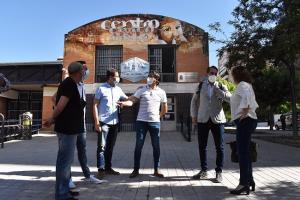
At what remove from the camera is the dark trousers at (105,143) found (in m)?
6.81

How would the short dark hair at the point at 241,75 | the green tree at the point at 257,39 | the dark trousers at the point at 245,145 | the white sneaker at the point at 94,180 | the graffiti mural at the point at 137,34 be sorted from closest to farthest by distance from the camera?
the dark trousers at the point at 245,145
the short dark hair at the point at 241,75
the white sneaker at the point at 94,180
the green tree at the point at 257,39
the graffiti mural at the point at 137,34

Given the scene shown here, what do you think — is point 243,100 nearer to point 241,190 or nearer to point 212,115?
point 212,115

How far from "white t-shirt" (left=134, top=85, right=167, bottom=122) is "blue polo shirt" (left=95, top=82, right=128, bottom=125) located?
17.1 inches

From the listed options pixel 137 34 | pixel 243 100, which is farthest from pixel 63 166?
pixel 137 34

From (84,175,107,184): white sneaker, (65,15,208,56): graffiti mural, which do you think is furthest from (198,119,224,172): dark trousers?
(65,15,208,56): graffiti mural

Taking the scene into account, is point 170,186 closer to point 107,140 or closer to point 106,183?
point 106,183

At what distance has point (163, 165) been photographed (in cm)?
886

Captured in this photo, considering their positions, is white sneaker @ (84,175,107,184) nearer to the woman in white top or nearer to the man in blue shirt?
the man in blue shirt

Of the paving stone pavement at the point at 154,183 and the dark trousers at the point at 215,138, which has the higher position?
the dark trousers at the point at 215,138

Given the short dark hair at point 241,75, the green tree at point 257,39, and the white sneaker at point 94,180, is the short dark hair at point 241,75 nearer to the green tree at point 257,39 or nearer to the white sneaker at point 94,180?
the white sneaker at point 94,180

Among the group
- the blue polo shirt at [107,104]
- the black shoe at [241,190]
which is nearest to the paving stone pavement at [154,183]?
the black shoe at [241,190]

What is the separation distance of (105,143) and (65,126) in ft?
7.00

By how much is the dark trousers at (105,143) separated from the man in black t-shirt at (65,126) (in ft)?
5.68

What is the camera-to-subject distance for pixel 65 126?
4.97 metres
